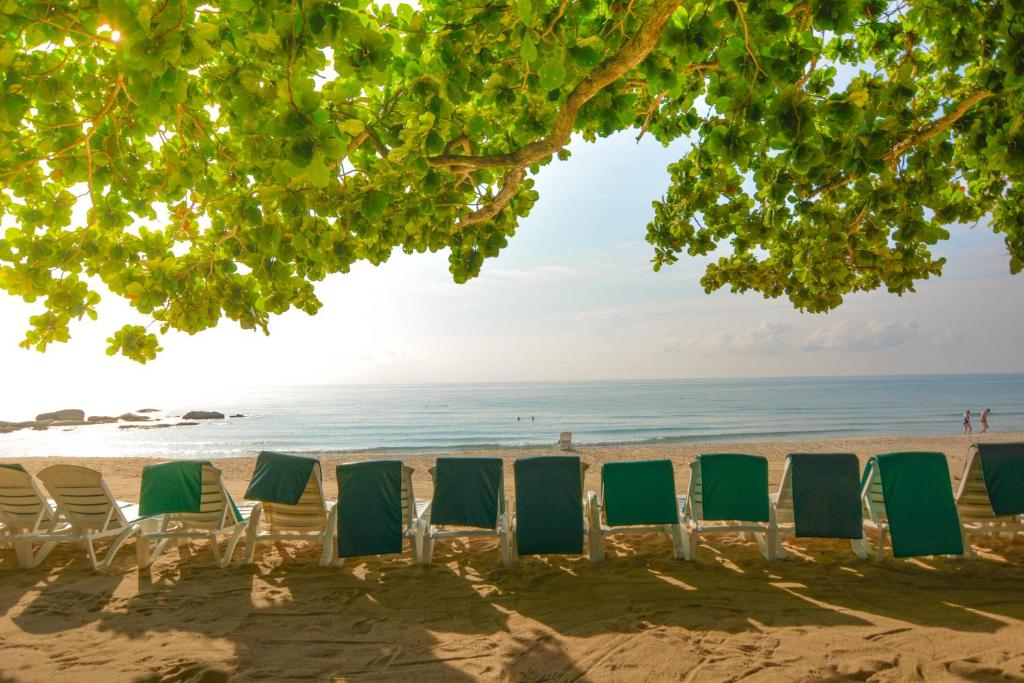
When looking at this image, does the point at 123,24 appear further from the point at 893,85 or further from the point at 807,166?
the point at 893,85

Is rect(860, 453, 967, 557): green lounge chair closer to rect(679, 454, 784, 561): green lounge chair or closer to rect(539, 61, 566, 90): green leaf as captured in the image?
rect(679, 454, 784, 561): green lounge chair

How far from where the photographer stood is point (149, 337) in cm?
532

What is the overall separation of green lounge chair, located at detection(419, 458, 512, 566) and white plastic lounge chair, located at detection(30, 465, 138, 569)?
9.82 feet

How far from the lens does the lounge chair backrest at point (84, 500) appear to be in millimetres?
5785

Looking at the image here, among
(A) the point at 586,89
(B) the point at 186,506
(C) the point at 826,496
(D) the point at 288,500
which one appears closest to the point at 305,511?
(D) the point at 288,500

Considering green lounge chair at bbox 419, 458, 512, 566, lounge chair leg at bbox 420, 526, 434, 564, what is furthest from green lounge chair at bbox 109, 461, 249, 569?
green lounge chair at bbox 419, 458, 512, 566

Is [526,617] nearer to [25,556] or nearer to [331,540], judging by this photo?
[331,540]

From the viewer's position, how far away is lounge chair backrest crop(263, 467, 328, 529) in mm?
5812

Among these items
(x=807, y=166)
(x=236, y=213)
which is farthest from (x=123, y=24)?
(x=807, y=166)

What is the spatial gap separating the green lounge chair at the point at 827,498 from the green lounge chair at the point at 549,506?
6.50 feet

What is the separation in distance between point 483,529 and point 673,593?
1.94 m

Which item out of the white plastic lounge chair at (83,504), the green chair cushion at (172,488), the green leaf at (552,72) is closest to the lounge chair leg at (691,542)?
the green leaf at (552,72)

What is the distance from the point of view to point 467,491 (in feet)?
19.4

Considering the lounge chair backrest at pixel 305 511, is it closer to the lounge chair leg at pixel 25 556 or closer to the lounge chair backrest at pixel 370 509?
the lounge chair backrest at pixel 370 509
